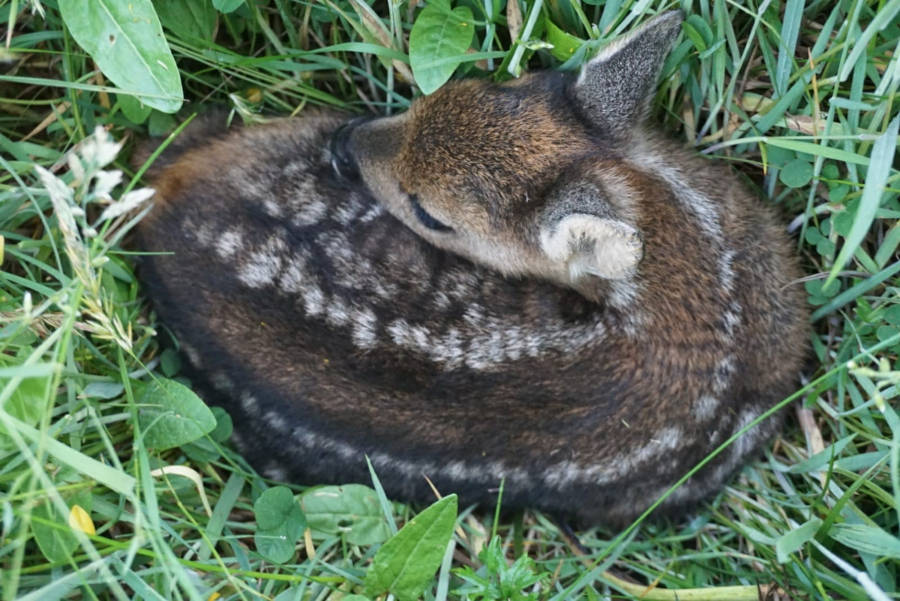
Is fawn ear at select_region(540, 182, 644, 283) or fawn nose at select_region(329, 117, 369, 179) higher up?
fawn nose at select_region(329, 117, 369, 179)

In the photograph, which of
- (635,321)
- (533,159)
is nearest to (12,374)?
(533,159)

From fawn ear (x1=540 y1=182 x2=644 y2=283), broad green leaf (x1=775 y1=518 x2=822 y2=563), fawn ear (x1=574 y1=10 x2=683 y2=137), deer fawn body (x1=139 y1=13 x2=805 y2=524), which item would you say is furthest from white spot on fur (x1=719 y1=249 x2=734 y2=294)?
broad green leaf (x1=775 y1=518 x2=822 y2=563)

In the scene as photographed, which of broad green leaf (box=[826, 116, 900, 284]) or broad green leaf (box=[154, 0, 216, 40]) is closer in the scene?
broad green leaf (box=[826, 116, 900, 284])

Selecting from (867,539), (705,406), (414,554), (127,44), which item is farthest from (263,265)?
(867,539)

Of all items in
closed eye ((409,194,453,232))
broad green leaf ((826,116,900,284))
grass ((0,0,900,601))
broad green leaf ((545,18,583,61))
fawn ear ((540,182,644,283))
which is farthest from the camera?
closed eye ((409,194,453,232))

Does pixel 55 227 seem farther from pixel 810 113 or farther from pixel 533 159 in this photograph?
pixel 810 113

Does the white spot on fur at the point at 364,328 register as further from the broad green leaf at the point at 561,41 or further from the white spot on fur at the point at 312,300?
the broad green leaf at the point at 561,41

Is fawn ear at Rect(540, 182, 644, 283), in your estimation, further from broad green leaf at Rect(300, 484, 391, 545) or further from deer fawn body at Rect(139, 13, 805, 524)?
broad green leaf at Rect(300, 484, 391, 545)
